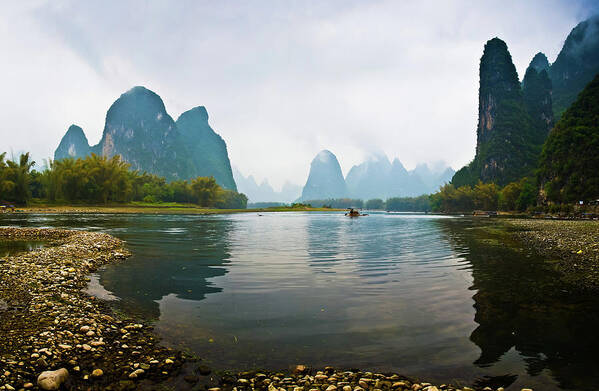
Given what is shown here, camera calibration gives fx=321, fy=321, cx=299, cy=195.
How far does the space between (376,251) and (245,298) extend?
17497 mm

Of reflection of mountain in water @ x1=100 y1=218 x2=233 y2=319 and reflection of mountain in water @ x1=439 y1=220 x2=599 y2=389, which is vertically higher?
reflection of mountain in water @ x1=439 y1=220 x2=599 y2=389

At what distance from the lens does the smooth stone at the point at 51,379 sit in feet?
18.4

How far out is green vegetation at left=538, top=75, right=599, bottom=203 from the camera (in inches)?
4200

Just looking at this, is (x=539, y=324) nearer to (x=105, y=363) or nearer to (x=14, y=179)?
(x=105, y=363)

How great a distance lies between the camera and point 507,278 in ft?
54.1

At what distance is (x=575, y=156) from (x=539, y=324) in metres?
147

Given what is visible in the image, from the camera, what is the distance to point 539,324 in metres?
10.0

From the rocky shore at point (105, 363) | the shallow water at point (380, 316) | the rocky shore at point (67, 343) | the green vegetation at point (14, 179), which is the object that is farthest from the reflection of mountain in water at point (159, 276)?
the green vegetation at point (14, 179)

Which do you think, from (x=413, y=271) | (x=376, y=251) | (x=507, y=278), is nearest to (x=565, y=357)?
(x=507, y=278)

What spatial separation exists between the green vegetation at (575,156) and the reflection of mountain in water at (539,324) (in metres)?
115

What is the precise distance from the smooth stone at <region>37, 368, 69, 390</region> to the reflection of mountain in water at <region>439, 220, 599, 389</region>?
8.54 meters

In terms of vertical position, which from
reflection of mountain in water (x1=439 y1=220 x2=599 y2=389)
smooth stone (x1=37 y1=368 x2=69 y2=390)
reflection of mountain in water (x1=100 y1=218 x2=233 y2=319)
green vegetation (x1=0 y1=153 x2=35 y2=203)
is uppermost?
green vegetation (x1=0 y1=153 x2=35 y2=203)

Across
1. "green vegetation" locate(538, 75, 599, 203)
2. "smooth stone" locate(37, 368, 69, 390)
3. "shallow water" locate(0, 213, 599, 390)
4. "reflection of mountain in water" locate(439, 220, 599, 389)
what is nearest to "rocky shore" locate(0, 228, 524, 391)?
"smooth stone" locate(37, 368, 69, 390)

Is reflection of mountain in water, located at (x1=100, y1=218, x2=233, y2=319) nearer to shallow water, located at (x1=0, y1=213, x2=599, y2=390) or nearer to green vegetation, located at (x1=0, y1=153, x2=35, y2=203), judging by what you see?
shallow water, located at (x1=0, y1=213, x2=599, y2=390)
